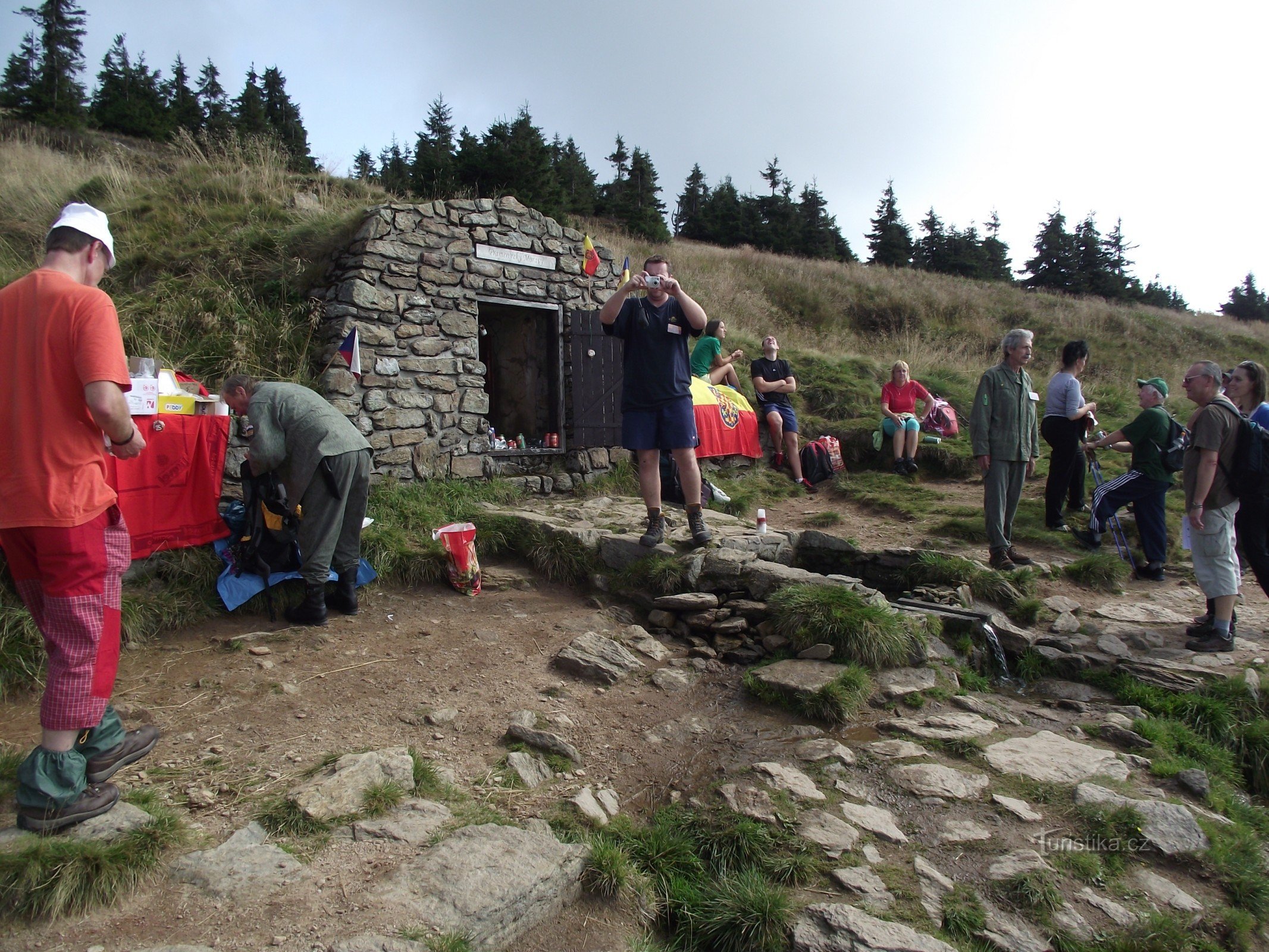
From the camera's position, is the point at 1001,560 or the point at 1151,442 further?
the point at 1151,442

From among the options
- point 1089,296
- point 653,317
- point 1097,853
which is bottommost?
point 1097,853

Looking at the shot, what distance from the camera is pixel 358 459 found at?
5062 millimetres

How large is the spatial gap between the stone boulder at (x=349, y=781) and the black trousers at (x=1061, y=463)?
6.87 meters

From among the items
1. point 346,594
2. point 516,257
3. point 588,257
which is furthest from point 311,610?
point 588,257

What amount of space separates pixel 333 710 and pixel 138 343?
4580mm

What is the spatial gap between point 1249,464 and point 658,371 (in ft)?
13.0

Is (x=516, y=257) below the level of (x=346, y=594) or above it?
above

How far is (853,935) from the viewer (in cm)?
248

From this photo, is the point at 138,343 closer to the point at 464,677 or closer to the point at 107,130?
the point at 464,677

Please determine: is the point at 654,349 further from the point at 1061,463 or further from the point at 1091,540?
the point at 1061,463

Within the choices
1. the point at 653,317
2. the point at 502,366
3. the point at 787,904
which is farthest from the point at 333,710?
the point at 502,366

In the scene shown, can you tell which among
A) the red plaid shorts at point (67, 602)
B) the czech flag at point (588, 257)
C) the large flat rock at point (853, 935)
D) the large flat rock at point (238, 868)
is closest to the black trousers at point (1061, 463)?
the czech flag at point (588, 257)

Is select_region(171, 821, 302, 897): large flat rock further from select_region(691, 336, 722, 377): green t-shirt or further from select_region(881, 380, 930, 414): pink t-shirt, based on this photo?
select_region(881, 380, 930, 414): pink t-shirt

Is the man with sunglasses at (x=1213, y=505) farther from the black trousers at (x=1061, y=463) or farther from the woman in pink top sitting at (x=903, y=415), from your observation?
the woman in pink top sitting at (x=903, y=415)
